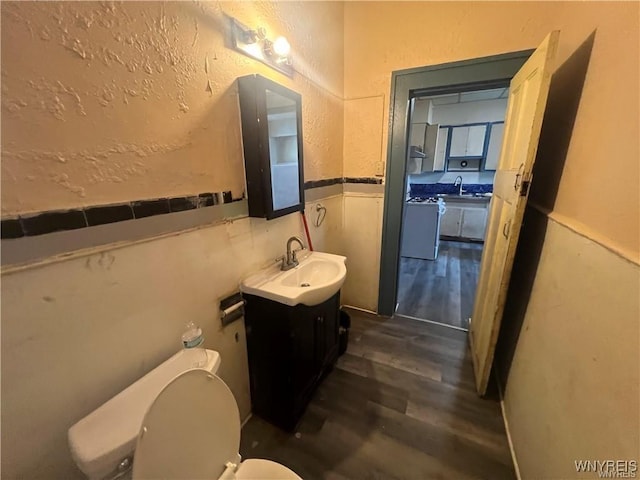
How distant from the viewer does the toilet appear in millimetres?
642

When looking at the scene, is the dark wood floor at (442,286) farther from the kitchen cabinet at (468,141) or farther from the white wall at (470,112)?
the white wall at (470,112)

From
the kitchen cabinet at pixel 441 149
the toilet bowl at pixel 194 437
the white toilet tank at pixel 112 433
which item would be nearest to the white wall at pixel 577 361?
the toilet bowl at pixel 194 437

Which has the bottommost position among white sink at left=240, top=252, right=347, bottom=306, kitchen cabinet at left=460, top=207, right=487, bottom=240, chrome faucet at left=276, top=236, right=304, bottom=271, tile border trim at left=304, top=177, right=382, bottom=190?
kitchen cabinet at left=460, top=207, right=487, bottom=240

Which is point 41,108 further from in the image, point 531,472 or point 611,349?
point 531,472

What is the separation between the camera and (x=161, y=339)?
958mm

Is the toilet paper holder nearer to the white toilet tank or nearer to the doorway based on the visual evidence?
the white toilet tank

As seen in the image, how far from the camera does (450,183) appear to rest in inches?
196

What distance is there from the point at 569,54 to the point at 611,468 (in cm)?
169

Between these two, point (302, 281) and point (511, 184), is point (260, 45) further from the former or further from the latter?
point (511, 184)

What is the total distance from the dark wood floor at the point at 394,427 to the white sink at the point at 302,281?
74 cm

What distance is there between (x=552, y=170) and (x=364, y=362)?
1649 millimetres

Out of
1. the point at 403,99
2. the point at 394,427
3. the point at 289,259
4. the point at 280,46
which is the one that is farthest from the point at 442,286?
the point at 280,46

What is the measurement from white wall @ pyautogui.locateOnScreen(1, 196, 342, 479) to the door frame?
147 cm

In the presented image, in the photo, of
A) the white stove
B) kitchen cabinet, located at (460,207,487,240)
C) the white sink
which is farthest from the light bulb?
kitchen cabinet, located at (460,207,487,240)
